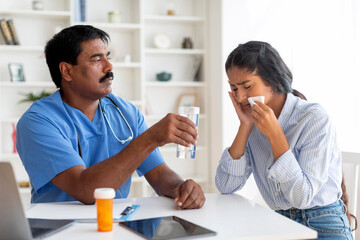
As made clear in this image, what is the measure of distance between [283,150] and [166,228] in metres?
0.56

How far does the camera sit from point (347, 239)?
5.56ft

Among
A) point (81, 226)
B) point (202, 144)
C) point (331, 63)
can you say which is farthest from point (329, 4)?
point (81, 226)

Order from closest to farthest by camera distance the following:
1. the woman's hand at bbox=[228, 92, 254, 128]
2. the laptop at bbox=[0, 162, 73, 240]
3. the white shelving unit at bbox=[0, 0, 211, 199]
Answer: the laptop at bbox=[0, 162, 73, 240], the woman's hand at bbox=[228, 92, 254, 128], the white shelving unit at bbox=[0, 0, 211, 199]

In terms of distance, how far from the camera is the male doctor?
1604 mm

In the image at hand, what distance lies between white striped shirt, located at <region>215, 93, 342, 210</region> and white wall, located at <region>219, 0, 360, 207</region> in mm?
1624

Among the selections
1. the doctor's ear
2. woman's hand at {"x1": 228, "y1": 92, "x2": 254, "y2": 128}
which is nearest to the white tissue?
woman's hand at {"x1": 228, "y1": 92, "x2": 254, "y2": 128}

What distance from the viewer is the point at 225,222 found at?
135 centimetres

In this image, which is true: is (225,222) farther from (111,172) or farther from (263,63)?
(263,63)

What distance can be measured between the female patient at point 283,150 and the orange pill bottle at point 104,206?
2.07 ft

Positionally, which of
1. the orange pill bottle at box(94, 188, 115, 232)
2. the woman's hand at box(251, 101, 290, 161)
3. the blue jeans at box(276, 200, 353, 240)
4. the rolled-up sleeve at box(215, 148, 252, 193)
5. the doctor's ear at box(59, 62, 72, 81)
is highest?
the doctor's ear at box(59, 62, 72, 81)

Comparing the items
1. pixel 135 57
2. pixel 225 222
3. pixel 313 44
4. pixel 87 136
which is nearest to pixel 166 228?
pixel 225 222

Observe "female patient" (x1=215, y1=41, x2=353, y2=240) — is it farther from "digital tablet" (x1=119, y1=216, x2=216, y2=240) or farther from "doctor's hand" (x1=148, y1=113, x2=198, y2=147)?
"digital tablet" (x1=119, y1=216, x2=216, y2=240)

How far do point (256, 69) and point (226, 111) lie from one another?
221 centimetres

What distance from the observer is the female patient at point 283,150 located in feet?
5.31
